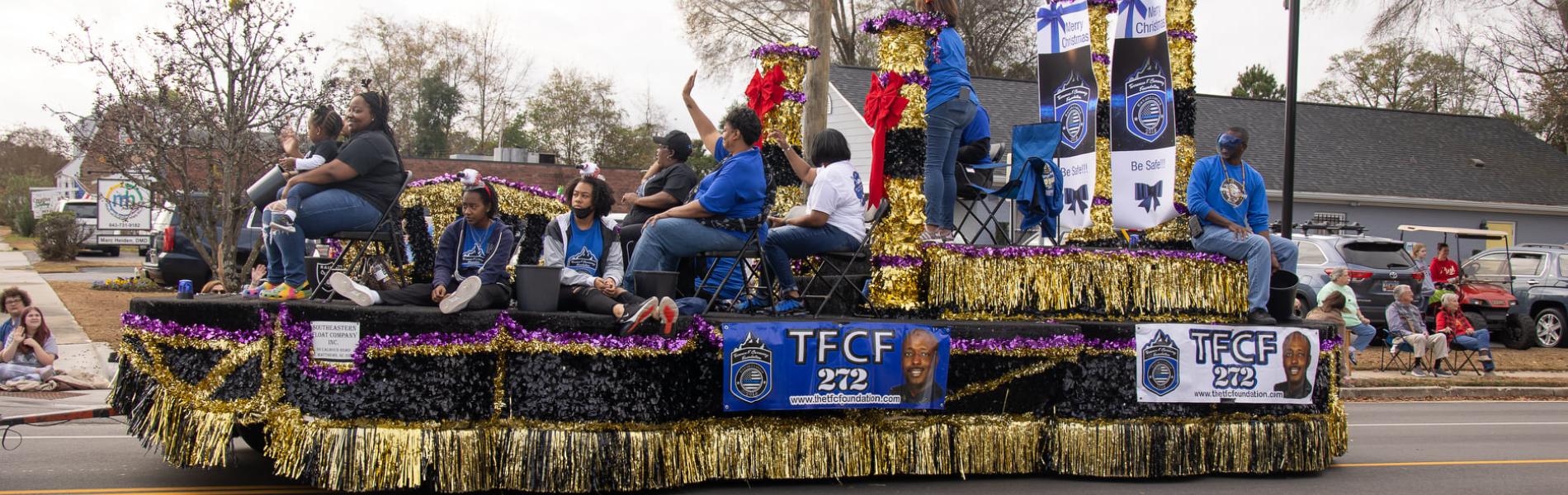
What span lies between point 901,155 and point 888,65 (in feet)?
1.84

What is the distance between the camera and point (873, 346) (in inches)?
275

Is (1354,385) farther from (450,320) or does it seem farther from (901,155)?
(450,320)

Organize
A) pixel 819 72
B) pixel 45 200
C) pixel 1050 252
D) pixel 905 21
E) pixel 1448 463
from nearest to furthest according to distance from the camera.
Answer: pixel 905 21, pixel 1050 252, pixel 1448 463, pixel 819 72, pixel 45 200

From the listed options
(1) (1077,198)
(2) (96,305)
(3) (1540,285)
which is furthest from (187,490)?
(3) (1540,285)

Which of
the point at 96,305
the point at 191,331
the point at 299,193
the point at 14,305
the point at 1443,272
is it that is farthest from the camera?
the point at 1443,272

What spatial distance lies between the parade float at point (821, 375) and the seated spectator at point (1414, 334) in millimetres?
9181

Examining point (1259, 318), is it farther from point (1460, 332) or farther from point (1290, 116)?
point (1460, 332)

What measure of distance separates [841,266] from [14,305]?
8.12 m

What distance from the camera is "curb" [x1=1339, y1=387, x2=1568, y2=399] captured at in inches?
585

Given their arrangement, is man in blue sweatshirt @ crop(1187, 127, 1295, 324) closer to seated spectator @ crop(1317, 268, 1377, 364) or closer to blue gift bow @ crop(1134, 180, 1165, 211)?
blue gift bow @ crop(1134, 180, 1165, 211)

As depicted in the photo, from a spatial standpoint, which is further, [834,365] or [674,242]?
[674,242]

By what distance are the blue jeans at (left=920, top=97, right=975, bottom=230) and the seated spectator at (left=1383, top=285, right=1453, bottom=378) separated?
33.2 ft

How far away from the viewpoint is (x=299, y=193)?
706 cm

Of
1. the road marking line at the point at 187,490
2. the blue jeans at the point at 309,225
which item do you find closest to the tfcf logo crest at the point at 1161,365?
the blue jeans at the point at 309,225
